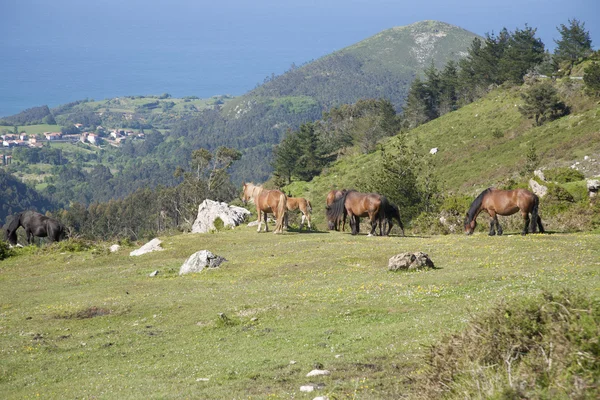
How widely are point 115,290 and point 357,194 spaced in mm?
12567

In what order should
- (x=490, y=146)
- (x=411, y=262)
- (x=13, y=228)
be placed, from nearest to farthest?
(x=411, y=262)
(x=13, y=228)
(x=490, y=146)

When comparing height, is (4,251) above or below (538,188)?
below

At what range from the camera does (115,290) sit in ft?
69.2

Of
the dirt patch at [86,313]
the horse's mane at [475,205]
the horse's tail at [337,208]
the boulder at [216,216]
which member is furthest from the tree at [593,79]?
the dirt patch at [86,313]

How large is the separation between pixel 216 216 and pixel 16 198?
15376 centimetres

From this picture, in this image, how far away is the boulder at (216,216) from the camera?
39906mm

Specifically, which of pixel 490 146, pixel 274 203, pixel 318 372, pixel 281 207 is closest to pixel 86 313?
pixel 318 372

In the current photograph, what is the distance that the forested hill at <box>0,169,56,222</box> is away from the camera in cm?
16850

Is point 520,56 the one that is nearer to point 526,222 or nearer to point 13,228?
point 526,222

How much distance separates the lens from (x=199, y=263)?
926 inches

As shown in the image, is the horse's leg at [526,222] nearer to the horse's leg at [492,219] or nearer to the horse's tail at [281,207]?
the horse's leg at [492,219]

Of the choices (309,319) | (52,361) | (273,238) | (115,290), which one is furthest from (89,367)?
(273,238)

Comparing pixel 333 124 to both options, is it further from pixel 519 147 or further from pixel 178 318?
pixel 178 318

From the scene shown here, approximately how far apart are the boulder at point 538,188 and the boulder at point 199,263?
18604 mm
